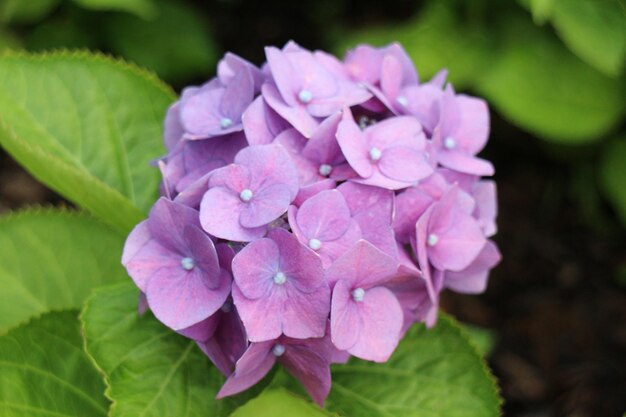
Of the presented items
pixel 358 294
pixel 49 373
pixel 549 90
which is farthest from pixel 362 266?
pixel 549 90

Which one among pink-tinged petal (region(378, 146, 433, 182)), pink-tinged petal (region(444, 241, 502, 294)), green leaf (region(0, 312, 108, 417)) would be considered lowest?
green leaf (region(0, 312, 108, 417))

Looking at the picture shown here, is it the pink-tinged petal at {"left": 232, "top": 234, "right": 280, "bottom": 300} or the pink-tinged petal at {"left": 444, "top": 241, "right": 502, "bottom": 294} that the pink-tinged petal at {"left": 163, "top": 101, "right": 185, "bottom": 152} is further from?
the pink-tinged petal at {"left": 444, "top": 241, "right": 502, "bottom": 294}

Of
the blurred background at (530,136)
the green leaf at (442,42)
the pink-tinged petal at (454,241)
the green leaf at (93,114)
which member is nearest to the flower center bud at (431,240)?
the pink-tinged petal at (454,241)

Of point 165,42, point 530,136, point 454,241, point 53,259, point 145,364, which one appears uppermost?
point 454,241

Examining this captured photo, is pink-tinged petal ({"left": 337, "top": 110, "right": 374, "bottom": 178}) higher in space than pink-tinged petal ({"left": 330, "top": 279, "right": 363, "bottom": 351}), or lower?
higher

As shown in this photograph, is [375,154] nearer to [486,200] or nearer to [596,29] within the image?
[486,200]

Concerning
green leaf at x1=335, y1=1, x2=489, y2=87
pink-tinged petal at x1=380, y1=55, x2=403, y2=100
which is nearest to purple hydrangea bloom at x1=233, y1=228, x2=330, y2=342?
pink-tinged petal at x1=380, y1=55, x2=403, y2=100

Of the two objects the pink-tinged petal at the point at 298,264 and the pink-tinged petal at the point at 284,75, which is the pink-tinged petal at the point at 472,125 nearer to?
the pink-tinged petal at the point at 284,75

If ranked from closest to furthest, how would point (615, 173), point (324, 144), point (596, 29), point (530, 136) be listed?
1. point (324, 144)
2. point (596, 29)
3. point (615, 173)
4. point (530, 136)
